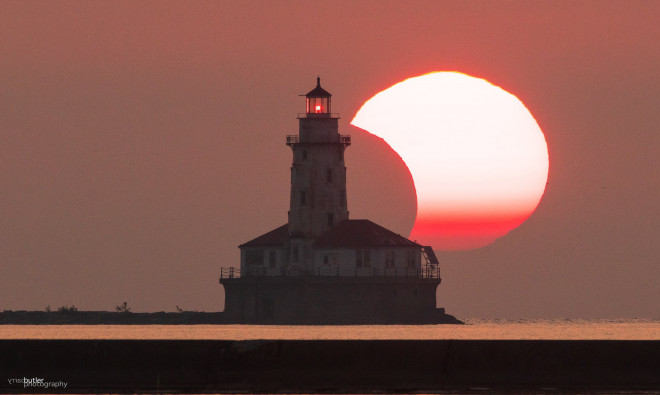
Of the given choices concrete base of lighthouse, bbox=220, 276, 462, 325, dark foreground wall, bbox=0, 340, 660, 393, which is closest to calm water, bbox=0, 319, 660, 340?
concrete base of lighthouse, bbox=220, 276, 462, 325

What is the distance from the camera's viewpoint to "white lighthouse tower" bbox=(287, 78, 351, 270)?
395ft

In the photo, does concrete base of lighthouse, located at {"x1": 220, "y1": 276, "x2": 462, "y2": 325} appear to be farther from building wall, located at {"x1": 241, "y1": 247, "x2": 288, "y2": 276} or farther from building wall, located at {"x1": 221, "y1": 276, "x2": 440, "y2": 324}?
building wall, located at {"x1": 241, "y1": 247, "x2": 288, "y2": 276}

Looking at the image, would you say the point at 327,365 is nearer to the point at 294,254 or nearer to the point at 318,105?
the point at 318,105

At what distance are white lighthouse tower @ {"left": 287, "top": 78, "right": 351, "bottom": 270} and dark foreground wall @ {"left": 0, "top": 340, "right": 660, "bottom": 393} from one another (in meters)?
92.8

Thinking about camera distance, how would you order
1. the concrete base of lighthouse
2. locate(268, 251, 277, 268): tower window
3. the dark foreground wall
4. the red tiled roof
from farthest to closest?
locate(268, 251, 277, 268): tower window < the concrete base of lighthouse < the red tiled roof < the dark foreground wall

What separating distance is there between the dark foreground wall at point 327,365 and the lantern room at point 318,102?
3702 inches

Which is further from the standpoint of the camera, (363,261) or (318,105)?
(318,105)

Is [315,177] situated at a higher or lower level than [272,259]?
higher

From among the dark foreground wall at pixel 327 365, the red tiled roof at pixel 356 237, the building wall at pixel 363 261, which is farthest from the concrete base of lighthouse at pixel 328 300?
the dark foreground wall at pixel 327 365

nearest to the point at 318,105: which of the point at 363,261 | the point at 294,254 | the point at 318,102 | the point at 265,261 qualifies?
the point at 318,102

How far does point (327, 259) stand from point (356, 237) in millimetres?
2978

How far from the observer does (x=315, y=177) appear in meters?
120

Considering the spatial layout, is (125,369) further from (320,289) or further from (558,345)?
(320,289)

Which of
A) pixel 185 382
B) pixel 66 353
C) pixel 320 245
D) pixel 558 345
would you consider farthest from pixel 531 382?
pixel 320 245
